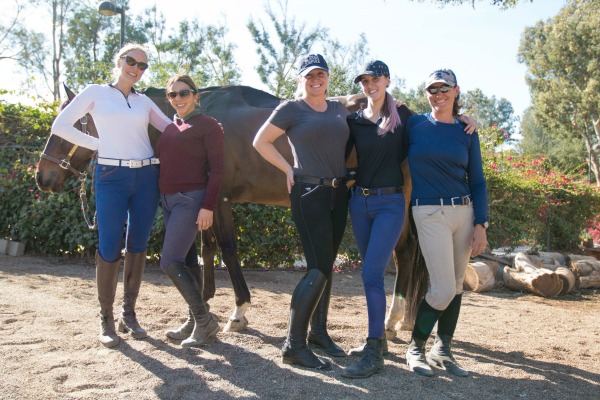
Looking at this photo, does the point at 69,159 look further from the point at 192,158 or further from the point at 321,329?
the point at 321,329

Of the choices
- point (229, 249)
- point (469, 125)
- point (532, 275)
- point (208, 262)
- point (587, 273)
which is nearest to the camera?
point (469, 125)

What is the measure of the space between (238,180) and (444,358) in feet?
7.28

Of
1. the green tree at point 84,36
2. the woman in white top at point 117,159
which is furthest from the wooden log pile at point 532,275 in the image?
the green tree at point 84,36

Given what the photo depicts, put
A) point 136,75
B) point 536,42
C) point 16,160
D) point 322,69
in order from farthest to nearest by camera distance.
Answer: point 536,42 < point 16,160 < point 136,75 < point 322,69

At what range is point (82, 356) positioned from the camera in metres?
3.41

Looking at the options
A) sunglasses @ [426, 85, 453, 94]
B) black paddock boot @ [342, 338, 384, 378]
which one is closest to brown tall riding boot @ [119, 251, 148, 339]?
black paddock boot @ [342, 338, 384, 378]

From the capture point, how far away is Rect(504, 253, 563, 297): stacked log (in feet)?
22.3

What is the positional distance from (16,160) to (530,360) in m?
7.46

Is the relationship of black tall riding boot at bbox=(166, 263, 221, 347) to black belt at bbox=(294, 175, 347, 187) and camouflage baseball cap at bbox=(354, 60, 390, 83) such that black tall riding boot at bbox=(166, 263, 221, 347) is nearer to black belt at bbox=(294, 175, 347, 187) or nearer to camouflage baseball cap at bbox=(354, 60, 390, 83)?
black belt at bbox=(294, 175, 347, 187)

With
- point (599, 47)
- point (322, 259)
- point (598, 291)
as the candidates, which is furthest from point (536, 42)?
point (322, 259)

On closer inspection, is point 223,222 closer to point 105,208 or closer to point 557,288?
point 105,208

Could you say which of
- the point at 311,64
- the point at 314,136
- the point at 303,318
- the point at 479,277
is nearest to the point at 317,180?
the point at 314,136

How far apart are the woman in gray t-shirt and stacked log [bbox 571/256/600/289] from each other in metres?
5.66

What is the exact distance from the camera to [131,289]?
13.0ft
